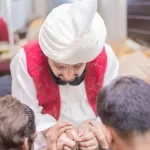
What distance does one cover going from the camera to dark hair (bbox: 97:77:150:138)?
34.4 inches

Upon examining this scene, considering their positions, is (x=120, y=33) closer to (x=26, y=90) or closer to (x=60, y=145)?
(x=26, y=90)

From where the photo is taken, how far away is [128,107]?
88 cm

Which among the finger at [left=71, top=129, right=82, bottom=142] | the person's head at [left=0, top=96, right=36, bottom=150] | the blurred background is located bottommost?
the blurred background

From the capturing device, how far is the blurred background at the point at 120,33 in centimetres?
192

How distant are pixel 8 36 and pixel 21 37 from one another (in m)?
0.43

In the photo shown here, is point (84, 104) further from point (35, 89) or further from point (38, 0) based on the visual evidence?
point (38, 0)

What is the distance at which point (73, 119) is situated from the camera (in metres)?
1.35

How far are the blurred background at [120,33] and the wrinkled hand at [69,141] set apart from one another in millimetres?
578

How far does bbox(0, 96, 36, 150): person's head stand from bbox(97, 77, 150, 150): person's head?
0.18 m

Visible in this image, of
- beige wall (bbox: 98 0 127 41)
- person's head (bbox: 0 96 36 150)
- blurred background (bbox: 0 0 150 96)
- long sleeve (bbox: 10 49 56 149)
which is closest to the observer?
person's head (bbox: 0 96 36 150)

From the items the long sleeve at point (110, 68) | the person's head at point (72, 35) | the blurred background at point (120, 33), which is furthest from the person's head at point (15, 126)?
the blurred background at point (120, 33)

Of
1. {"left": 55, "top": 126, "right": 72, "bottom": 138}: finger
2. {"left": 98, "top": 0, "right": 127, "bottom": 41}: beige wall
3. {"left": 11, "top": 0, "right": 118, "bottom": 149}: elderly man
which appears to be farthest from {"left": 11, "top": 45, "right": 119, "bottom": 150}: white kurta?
{"left": 98, "top": 0, "right": 127, "bottom": 41}: beige wall

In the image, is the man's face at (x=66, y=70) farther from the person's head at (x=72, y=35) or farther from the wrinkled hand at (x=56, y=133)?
the wrinkled hand at (x=56, y=133)

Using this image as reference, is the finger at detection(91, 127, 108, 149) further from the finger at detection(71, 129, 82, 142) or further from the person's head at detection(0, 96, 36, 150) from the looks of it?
the person's head at detection(0, 96, 36, 150)
